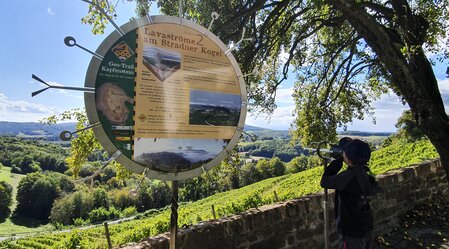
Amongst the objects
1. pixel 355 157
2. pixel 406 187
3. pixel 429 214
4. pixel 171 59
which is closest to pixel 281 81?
pixel 406 187

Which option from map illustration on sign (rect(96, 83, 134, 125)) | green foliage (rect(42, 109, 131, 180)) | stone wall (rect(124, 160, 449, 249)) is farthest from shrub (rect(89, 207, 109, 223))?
map illustration on sign (rect(96, 83, 134, 125))

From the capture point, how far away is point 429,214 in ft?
21.4

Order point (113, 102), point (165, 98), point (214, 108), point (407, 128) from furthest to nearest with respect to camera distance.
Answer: point (407, 128) < point (214, 108) < point (165, 98) < point (113, 102)

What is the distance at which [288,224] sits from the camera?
14.0 feet

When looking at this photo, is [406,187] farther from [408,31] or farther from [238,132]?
[238,132]

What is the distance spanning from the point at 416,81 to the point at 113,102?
18.4ft

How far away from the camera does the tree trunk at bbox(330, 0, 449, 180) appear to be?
566 centimetres

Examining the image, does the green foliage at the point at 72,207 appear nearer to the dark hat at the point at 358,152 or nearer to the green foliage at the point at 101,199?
the green foliage at the point at 101,199

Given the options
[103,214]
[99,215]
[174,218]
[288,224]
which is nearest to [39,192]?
[99,215]

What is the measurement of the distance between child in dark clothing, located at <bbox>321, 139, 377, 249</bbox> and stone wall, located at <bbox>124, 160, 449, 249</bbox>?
107 centimetres

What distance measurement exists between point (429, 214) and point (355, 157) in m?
4.93

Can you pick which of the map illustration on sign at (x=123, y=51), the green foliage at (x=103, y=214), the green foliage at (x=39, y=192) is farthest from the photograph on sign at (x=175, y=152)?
the green foliage at (x=39, y=192)

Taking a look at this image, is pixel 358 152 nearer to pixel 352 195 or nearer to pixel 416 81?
pixel 352 195

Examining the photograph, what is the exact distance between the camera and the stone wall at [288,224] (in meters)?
3.41
